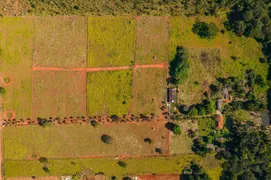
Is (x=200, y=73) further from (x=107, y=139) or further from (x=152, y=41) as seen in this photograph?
(x=107, y=139)

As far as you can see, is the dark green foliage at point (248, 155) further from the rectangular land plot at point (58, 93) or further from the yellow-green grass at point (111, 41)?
the rectangular land plot at point (58, 93)

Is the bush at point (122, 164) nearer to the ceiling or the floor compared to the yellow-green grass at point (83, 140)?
nearer to the floor

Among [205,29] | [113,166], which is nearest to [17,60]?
[113,166]

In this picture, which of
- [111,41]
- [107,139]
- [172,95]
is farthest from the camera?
[111,41]

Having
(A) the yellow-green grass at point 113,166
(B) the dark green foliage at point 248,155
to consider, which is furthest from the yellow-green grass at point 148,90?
(B) the dark green foliage at point 248,155

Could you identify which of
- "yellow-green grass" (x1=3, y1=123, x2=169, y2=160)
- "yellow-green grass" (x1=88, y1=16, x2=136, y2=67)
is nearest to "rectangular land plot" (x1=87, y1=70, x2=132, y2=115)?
"yellow-green grass" (x1=88, y1=16, x2=136, y2=67)

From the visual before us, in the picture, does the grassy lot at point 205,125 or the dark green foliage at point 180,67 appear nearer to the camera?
the dark green foliage at point 180,67

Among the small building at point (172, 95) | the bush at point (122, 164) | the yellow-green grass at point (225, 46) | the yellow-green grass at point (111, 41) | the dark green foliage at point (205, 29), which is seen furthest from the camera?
the yellow-green grass at point (225, 46)
